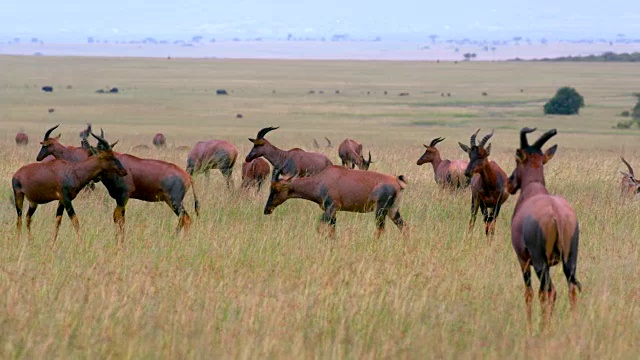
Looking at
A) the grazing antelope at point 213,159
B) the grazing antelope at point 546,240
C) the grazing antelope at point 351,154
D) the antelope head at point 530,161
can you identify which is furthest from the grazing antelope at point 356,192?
the grazing antelope at point 351,154

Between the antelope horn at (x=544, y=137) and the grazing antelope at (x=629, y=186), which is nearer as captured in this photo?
the antelope horn at (x=544, y=137)

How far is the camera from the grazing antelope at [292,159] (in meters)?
18.4

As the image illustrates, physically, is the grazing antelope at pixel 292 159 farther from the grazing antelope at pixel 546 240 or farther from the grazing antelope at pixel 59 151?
the grazing antelope at pixel 546 240

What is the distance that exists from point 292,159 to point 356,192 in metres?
4.93

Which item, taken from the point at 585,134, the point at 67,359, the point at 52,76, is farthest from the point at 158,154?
the point at 52,76

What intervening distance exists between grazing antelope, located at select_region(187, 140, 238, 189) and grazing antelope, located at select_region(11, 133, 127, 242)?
6.87 m

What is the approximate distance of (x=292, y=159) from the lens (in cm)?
1864

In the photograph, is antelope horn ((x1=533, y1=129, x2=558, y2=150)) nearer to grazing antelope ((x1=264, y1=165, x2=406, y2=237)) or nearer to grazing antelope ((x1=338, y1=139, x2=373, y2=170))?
grazing antelope ((x1=264, y1=165, x2=406, y2=237))

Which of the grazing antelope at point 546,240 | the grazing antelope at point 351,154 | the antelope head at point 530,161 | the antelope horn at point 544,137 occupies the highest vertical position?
the antelope horn at point 544,137

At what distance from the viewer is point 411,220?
51.1ft

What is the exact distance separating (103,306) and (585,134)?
4196 cm

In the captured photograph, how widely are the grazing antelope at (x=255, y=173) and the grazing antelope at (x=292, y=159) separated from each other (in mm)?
394

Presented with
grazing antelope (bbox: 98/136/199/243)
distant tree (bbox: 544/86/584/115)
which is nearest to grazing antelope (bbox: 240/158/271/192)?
grazing antelope (bbox: 98/136/199/243)

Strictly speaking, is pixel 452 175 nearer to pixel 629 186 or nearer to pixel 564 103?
pixel 629 186
